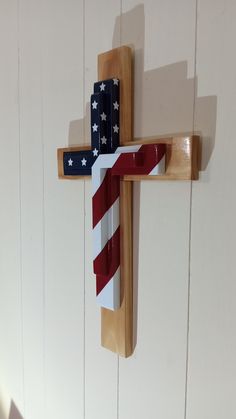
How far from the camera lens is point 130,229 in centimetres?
61

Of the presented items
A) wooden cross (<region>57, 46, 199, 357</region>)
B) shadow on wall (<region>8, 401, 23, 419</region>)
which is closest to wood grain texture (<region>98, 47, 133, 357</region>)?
wooden cross (<region>57, 46, 199, 357</region>)

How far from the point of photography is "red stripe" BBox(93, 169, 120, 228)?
608 mm

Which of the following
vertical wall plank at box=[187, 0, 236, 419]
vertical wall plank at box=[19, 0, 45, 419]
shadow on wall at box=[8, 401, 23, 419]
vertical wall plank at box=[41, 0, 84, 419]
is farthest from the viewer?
shadow on wall at box=[8, 401, 23, 419]

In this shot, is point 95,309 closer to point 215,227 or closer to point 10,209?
point 215,227

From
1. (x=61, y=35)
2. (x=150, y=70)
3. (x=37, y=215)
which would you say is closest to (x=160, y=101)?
(x=150, y=70)

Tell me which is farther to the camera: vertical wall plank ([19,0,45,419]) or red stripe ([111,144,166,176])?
vertical wall plank ([19,0,45,419])

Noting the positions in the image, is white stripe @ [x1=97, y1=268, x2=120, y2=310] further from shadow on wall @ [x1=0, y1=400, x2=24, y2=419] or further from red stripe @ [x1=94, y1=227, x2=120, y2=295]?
shadow on wall @ [x1=0, y1=400, x2=24, y2=419]

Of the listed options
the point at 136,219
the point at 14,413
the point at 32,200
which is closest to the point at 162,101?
the point at 136,219

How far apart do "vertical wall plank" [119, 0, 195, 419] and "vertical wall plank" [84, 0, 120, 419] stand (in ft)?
0.17

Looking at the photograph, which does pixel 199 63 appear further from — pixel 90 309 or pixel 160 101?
pixel 90 309

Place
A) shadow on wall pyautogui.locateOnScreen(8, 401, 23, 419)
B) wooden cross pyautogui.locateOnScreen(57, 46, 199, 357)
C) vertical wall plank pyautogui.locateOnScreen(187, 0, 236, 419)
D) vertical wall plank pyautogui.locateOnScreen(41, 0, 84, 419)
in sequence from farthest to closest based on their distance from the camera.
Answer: shadow on wall pyautogui.locateOnScreen(8, 401, 23, 419) < vertical wall plank pyautogui.locateOnScreen(41, 0, 84, 419) < wooden cross pyautogui.locateOnScreen(57, 46, 199, 357) < vertical wall plank pyautogui.locateOnScreen(187, 0, 236, 419)

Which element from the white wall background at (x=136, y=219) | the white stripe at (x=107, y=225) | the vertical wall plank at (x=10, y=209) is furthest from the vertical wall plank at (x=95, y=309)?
the vertical wall plank at (x=10, y=209)

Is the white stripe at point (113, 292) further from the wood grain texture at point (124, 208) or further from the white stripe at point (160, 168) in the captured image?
the white stripe at point (160, 168)

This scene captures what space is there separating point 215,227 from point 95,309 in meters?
0.34
